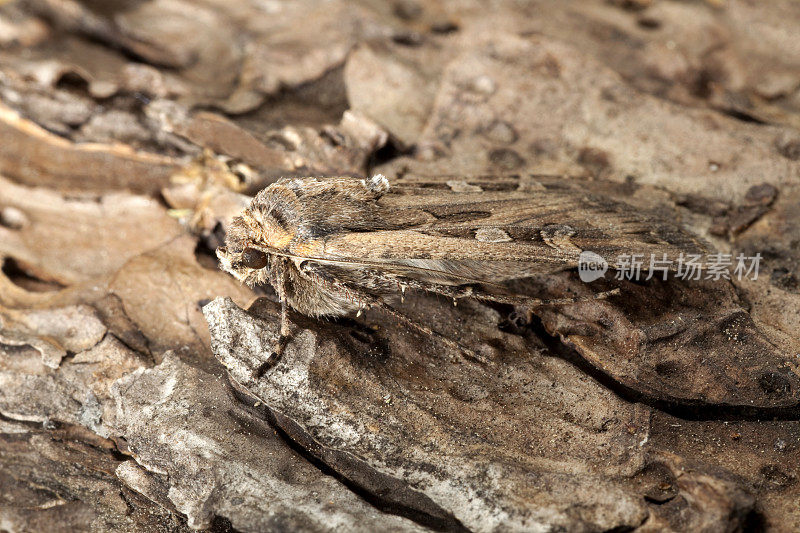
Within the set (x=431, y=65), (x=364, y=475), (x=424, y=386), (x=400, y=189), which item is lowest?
(x=364, y=475)

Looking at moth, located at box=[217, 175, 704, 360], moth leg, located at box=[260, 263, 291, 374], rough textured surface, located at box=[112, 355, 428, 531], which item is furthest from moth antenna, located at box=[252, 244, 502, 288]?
rough textured surface, located at box=[112, 355, 428, 531]

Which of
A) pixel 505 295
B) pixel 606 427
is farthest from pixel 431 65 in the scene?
pixel 606 427

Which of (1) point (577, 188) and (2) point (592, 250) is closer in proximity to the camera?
(2) point (592, 250)

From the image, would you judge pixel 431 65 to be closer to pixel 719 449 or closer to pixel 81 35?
pixel 81 35

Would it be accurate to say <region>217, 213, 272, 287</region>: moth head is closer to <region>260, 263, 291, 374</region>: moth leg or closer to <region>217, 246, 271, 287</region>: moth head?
<region>217, 246, 271, 287</region>: moth head

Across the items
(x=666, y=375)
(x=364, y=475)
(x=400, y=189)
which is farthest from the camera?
(x=400, y=189)

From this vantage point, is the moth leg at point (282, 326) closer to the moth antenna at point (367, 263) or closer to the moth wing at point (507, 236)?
the moth antenna at point (367, 263)
